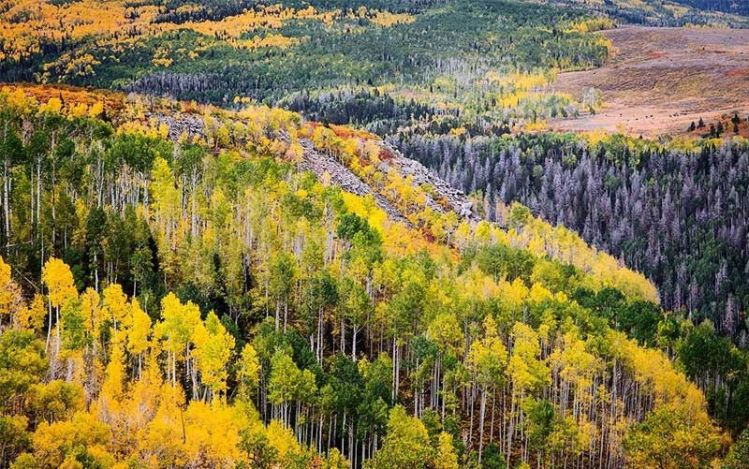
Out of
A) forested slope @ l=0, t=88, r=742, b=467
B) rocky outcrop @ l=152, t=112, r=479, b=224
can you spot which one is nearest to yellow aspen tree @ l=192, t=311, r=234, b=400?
forested slope @ l=0, t=88, r=742, b=467

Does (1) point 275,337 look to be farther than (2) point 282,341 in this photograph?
Yes

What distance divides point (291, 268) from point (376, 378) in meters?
17.8

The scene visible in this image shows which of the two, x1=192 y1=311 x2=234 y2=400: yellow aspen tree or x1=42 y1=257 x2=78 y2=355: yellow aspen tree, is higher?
x1=42 y1=257 x2=78 y2=355: yellow aspen tree

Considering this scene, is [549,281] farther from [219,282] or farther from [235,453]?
[235,453]

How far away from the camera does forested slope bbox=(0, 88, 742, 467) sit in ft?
231

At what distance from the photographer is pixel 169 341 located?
256 feet

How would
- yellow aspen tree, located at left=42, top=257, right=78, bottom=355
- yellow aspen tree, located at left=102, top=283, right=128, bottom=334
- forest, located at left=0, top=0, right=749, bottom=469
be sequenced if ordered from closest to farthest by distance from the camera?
1. forest, located at left=0, top=0, right=749, bottom=469
2. yellow aspen tree, located at left=42, top=257, right=78, bottom=355
3. yellow aspen tree, located at left=102, top=283, right=128, bottom=334

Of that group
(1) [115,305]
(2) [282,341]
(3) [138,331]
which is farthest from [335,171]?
→ (3) [138,331]

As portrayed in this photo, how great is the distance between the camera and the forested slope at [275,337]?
7031cm

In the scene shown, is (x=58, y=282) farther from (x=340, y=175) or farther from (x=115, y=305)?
(x=340, y=175)

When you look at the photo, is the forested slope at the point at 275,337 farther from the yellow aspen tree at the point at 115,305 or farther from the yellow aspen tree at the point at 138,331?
the yellow aspen tree at the point at 115,305

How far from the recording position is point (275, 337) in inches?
3371

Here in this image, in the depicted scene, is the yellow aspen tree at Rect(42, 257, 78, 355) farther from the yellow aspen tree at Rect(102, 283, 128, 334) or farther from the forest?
the yellow aspen tree at Rect(102, 283, 128, 334)

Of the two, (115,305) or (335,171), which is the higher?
(115,305)
